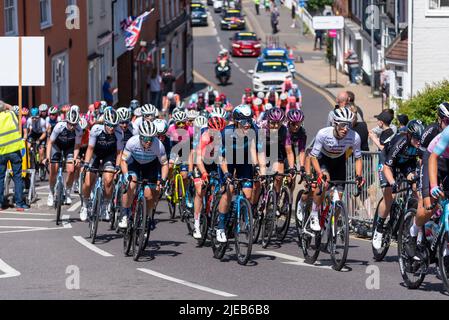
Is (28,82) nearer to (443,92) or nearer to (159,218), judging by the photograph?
(159,218)

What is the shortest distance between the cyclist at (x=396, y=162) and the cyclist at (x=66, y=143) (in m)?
5.76

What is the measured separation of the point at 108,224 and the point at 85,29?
23.2 metres

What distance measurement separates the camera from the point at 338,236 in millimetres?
14172

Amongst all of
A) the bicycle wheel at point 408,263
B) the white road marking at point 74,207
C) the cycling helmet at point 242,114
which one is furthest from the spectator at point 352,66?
the bicycle wheel at point 408,263

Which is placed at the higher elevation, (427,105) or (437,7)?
(437,7)

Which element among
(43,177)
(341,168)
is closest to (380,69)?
(43,177)

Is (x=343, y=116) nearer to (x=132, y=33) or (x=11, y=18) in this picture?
(x=11, y=18)

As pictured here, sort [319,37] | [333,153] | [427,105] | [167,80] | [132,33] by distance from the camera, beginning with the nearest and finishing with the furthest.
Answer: [333,153]
[427,105]
[132,33]
[167,80]
[319,37]

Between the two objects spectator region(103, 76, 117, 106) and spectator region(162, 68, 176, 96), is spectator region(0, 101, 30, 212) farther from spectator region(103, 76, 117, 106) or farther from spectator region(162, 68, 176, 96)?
spectator region(162, 68, 176, 96)

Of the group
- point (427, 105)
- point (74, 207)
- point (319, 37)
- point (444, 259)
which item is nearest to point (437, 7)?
point (427, 105)

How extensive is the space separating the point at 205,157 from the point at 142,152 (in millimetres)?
1141

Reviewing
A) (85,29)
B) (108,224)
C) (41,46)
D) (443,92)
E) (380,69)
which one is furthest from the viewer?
(380,69)

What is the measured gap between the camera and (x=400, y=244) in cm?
1359

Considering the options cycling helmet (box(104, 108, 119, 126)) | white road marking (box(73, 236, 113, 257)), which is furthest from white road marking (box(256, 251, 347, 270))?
cycling helmet (box(104, 108, 119, 126))
